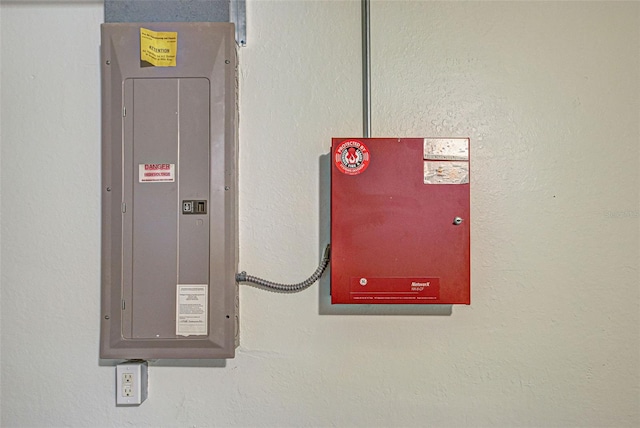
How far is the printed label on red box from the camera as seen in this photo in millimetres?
950

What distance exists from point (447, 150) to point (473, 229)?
0.25m

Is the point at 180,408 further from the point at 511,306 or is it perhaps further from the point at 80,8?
the point at 80,8

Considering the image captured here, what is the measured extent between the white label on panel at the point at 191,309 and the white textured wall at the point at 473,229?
138mm

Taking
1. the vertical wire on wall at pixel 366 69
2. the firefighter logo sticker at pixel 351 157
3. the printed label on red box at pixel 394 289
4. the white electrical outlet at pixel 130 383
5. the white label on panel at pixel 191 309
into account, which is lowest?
the white electrical outlet at pixel 130 383

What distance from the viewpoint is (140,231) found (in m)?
0.96

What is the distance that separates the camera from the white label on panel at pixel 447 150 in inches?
37.5

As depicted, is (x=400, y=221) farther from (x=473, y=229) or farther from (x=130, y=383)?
(x=130, y=383)

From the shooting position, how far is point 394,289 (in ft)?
3.12

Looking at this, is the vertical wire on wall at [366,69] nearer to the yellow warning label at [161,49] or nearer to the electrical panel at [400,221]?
the electrical panel at [400,221]

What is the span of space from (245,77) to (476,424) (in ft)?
3.83

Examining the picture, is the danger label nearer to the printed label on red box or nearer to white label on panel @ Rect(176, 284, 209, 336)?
white label on panel @ Rect(176, 284, 209, 336)

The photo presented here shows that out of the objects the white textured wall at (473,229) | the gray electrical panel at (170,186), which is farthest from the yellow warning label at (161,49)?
the white textured wall at (473,229)

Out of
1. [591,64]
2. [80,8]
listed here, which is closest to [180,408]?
[80,8]

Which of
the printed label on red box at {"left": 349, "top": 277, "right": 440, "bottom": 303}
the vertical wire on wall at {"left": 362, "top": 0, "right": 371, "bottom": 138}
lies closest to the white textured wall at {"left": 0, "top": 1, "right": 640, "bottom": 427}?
the vertical wire on wall at {"left": 362, "top": 0, "right": 371, "bottom": 138}
